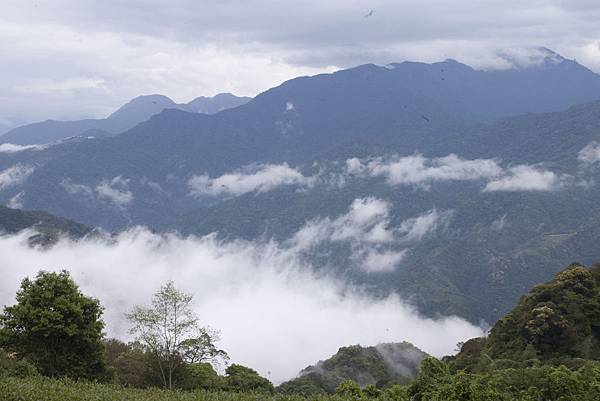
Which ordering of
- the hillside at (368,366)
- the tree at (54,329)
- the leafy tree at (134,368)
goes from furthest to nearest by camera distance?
the hillside at (368,366) → the leafy tree at (134,368) → the tree at (54,329)

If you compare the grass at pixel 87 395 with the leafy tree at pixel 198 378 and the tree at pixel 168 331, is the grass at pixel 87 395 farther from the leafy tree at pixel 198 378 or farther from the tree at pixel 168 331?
the leafy tree at pixel 198 378

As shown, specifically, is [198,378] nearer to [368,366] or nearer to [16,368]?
[16,368]

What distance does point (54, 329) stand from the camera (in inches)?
1330

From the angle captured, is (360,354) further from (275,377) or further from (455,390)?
(455,390)

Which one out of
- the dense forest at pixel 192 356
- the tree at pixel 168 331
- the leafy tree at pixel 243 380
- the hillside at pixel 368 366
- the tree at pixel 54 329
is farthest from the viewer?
the hillside at pixel 368 366

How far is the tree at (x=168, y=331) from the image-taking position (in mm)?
37656

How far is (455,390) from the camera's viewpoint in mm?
23203

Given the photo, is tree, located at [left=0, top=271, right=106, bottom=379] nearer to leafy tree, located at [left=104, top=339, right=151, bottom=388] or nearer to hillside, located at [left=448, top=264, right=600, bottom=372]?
leafy tree, located at [left=104, top=339, right=151, bottom=388]

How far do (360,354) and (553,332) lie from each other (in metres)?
56.0

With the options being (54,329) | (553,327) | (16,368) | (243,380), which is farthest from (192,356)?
(553,327)

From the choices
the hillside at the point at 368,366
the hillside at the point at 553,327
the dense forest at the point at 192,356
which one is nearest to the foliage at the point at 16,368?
the dense forest at the point at 192,356

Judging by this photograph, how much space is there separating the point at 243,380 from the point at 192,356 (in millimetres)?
10073

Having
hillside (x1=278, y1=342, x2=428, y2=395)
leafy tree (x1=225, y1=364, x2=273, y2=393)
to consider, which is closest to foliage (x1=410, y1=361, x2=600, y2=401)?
leafy tree (x1=225, y1=364, x2=273, y2=393)

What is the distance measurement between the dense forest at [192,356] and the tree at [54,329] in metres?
0.06
